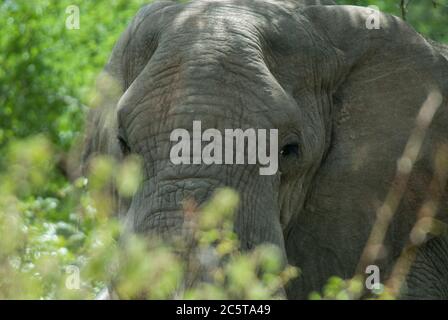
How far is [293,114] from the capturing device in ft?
24.6

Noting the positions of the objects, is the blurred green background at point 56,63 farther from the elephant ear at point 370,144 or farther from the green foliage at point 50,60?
the elephant ear at point 370,144

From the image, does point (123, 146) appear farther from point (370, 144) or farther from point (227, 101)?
point (370, 144)

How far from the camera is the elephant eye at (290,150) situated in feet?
25.0

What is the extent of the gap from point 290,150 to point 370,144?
69 cm

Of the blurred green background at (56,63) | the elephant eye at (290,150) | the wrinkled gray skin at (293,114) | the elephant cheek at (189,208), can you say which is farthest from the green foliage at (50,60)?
the elephant cheek at (189,208)

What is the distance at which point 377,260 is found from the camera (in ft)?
26.6

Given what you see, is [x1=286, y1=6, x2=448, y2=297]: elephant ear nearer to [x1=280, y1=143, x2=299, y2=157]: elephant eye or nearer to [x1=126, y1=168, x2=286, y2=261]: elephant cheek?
[x1=280, y1=143, x2=299, y2=157]: elephant eye

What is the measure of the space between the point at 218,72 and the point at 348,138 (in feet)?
3.37

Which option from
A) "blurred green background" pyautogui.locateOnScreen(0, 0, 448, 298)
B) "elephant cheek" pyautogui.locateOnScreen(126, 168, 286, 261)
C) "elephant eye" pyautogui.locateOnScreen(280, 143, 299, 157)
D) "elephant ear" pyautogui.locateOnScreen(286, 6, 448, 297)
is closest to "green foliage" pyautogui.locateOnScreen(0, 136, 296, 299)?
"elephant cheek" pyautogui.locateOnScreen(126, 168, 286, 261)

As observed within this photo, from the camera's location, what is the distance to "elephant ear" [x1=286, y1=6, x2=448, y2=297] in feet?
26.7

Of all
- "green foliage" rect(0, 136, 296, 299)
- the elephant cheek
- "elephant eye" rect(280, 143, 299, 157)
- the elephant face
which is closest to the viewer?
"green foliage" rect(0, 136, 296, 299)

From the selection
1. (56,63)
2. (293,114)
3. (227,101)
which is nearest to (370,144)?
(293,114)
